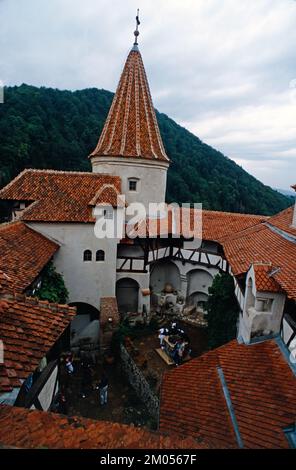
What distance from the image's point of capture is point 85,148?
4759cm

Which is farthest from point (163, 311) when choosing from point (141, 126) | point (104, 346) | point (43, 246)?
point (141, 126)

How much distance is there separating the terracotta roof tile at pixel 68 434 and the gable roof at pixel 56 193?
12.5 metres

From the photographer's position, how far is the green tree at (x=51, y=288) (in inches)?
504

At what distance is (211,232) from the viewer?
61.5 feet

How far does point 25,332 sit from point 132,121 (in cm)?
1669

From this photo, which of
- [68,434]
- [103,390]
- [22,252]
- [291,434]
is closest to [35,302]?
[68,434]

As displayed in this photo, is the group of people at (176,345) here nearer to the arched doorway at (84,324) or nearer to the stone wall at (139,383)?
the stone wall at (139,383)

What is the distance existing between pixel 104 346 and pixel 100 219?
7.15m

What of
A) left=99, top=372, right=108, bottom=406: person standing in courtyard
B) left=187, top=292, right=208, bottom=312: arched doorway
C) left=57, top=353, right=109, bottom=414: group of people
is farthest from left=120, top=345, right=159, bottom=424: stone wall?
left=187, top=292, right=208, bottom=312: arched doorway

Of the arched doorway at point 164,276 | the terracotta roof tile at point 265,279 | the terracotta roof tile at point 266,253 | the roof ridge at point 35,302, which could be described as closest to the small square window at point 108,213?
the arched doorway at point 164,276

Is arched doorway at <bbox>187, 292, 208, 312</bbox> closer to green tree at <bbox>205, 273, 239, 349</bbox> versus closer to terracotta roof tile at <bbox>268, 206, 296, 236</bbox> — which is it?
green tree at <bbox>205, 273, 239, 349</bbox>
